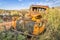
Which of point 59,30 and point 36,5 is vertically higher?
point 36,5

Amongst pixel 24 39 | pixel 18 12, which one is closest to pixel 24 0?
pixel 18 12

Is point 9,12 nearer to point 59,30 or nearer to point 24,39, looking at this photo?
point 24,39

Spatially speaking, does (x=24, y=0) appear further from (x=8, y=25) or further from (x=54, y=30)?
(x=54, y=30)

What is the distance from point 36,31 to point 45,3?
1.09 meters

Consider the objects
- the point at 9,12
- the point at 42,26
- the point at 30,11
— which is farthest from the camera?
the point at 9,12

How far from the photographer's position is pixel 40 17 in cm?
785

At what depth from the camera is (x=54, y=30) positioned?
23.4 ft

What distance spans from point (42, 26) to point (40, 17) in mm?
329

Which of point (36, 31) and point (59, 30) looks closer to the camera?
point (59, 30)

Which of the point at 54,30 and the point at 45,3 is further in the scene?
the point at 45,3

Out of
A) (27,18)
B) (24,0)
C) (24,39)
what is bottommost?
(24,39)

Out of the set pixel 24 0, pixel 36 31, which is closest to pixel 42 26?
pixel 36 31

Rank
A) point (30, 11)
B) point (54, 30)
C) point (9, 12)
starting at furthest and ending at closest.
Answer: point (9, 12) < point (30, 11) < point (54, 30)

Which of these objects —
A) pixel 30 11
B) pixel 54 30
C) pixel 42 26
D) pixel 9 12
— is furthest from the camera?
pixel 9 12
